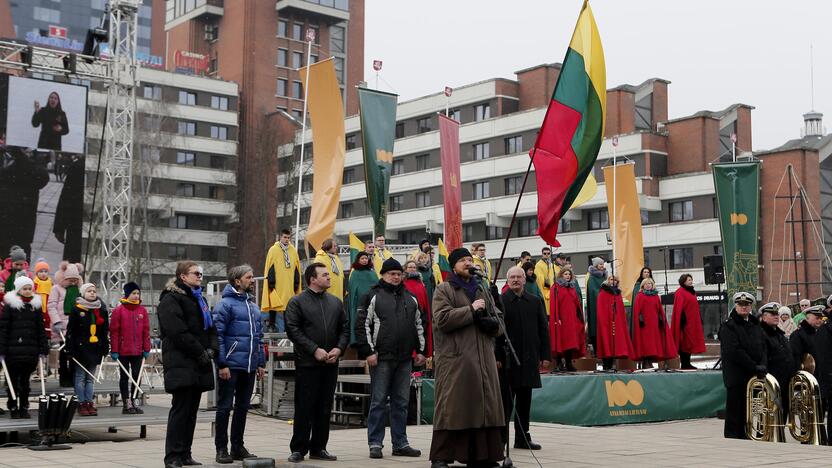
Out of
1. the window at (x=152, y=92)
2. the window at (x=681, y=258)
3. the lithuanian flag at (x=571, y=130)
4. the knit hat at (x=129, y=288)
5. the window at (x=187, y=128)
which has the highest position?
the window at (x=152, y=92)

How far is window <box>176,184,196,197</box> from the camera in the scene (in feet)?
247

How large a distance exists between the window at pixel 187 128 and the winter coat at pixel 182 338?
6673 centimetres

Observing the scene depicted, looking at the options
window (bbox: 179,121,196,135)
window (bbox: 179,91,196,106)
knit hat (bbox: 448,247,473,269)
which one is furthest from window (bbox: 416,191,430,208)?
knit hat (bbox: 448,247,473,269)

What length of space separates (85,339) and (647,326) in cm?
1041

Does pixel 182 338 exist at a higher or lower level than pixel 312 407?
higher

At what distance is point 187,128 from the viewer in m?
74.9

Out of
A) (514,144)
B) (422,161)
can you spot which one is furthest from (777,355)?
(422,161)

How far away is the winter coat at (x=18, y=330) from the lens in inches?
503

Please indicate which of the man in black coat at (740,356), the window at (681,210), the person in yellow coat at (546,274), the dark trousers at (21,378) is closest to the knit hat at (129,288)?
the dark trousers at (21,378)

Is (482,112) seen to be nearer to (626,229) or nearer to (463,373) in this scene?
(626,229)

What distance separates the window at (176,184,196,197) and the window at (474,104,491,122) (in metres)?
22.0

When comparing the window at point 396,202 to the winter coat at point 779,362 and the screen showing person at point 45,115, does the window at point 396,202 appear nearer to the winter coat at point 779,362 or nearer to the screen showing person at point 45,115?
the screen showing person at point 45,115

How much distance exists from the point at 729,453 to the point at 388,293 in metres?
4.04

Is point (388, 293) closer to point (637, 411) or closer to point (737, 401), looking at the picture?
point (737, 401)
